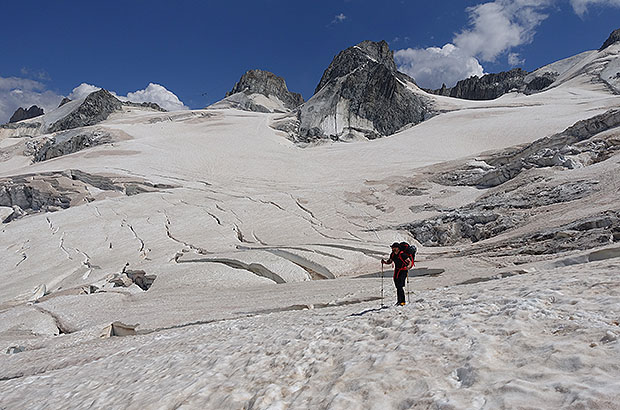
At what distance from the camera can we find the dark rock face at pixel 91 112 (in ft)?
274

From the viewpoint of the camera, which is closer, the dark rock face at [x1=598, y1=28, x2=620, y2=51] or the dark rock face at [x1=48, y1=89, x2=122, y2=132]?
the dark rock face at [x1=48, y1=89, x2=122, y2=132]

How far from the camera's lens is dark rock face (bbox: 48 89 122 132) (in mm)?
83625

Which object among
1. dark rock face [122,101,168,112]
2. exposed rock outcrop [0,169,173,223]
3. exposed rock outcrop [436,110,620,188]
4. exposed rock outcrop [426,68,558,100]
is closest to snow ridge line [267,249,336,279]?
exposed rock outcrop [436,110,620,188]

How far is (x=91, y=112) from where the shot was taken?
85375 mm

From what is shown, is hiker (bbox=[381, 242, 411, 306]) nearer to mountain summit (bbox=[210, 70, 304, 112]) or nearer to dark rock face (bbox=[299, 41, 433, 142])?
dark rock face (bbox=[299, 41, 433, 142])

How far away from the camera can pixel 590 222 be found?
1044 cm

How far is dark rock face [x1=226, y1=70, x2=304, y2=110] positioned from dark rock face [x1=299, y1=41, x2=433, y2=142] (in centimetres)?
6512

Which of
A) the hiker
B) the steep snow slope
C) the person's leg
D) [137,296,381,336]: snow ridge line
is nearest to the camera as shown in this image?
the steep snow slope

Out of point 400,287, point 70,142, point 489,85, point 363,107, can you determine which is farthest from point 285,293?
point 489,85

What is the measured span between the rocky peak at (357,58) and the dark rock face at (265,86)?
1709 inches

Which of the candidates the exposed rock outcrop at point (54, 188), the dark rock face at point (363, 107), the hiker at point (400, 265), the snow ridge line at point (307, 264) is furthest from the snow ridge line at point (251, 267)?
the dark rock face at point (363, 107)

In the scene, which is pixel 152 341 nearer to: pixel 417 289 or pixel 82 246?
pixel 417 289

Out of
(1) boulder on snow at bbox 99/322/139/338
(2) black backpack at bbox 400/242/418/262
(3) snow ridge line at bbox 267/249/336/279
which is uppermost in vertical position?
(2) black backpack at bbox 400/242/418/262

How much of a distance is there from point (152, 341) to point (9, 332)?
497cm
